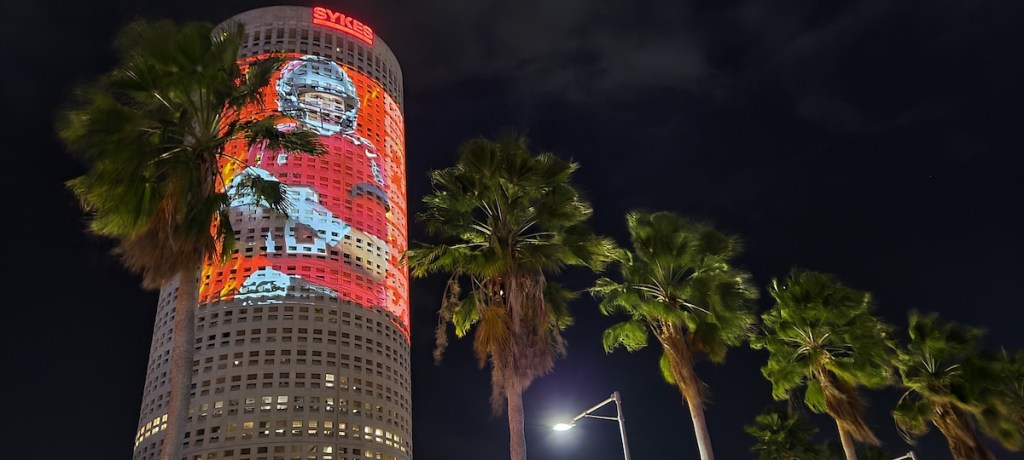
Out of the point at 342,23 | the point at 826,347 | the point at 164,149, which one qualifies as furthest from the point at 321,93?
the point at 164,149

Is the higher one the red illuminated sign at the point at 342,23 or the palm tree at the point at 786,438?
the red illuminated sign at the point at 342,23

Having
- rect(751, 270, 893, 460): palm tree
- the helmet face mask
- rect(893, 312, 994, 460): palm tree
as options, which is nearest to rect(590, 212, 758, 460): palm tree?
rect(751, 270, 893, 460): palm tree

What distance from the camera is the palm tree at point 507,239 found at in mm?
19719

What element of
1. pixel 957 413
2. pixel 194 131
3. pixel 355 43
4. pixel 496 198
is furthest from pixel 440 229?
pixel 355 43

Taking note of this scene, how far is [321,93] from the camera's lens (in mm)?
103875

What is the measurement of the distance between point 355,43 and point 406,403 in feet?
180

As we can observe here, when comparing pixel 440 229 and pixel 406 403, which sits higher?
pixel 406 403

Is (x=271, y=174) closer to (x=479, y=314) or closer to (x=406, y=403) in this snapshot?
(x=406, y=403)

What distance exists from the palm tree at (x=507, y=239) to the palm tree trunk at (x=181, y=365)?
6004mm

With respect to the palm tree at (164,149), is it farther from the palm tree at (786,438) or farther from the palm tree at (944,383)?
the palm tree at (786,438)

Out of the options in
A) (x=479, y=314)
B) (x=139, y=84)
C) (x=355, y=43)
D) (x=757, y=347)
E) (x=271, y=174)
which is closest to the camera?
(x=139, y=84)

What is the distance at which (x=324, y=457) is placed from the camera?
86438 mm

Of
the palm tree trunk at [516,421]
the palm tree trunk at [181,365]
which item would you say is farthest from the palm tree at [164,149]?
the palm tree trunk at [516,421]

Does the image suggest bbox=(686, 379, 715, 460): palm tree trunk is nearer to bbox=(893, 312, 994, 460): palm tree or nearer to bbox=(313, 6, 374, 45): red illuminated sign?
bbox=(893, 312, 994, 460): palm tree
